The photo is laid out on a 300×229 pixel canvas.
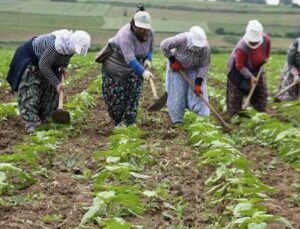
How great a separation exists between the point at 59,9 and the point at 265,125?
151 ft

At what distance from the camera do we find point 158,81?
16.0 meters

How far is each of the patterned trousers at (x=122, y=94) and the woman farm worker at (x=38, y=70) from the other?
635mm

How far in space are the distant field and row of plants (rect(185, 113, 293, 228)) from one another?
3042cm

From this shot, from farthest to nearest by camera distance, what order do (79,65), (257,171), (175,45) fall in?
(79,65), (175,45), (257,171)

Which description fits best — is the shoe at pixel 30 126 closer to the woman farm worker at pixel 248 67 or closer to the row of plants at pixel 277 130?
the row of plants at pixel 277 130

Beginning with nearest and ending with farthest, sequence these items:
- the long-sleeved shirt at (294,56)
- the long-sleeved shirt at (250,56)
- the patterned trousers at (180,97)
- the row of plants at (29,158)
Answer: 1. the row of plants at (29,158)
2. the patterned trousers at (180,97)
3. the long-sleeved shirt at (250,56)
4. the long-sleeved shirt at (294,56)

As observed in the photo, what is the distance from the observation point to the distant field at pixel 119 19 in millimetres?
41344

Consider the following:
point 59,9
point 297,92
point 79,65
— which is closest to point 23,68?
point 297,92

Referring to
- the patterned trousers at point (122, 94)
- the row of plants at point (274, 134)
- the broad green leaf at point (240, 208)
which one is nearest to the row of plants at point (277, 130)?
the row of plants at point (274, 134)

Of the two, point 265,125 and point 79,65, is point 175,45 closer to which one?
point 265,125

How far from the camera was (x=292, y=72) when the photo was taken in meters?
10.3

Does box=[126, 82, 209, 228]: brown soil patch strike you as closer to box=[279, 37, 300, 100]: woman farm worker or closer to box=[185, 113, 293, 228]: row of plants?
box=[185, 113, 293, 228]: row of plants

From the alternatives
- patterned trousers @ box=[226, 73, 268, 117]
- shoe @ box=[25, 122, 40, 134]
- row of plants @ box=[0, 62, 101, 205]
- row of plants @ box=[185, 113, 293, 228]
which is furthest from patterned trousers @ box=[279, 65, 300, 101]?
shoe @ box=[25, 122, 40, 134]

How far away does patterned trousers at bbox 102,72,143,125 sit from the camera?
780cm
